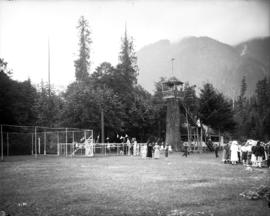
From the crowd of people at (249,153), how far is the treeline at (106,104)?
2412 cm

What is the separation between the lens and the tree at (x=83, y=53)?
6525 centimetres

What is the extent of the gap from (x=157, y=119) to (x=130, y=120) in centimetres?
785

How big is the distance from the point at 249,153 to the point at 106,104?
2950cm

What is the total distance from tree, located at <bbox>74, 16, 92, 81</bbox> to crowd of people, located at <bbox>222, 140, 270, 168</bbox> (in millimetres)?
41398

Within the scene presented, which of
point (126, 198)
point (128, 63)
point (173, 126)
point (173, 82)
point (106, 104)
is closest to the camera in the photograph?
point (126, 198)

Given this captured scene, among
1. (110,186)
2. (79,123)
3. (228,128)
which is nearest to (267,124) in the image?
(228,128)

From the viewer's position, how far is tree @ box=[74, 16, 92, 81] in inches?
2569

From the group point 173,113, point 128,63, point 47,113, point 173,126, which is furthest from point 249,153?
point 128,63

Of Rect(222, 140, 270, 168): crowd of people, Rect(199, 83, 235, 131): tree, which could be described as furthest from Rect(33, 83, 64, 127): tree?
Rect(222, 140, 270, 168): crowd of people

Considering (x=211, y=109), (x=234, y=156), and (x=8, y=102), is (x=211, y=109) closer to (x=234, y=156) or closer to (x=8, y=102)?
(x=8, y=102)

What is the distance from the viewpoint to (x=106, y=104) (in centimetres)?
5325

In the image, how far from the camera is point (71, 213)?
8.69m

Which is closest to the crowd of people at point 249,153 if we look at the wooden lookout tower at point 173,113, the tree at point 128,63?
the wooden lookout tower at point 173,113

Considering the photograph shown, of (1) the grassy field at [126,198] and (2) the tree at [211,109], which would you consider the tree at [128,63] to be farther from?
(1) the grassy field at [126,198]
